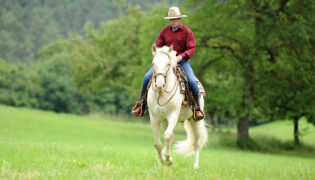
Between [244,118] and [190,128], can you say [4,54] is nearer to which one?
[244,118]

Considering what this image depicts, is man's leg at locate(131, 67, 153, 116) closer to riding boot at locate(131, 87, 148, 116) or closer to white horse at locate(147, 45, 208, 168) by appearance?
riding boot at locate(131, 87, 148, 116)

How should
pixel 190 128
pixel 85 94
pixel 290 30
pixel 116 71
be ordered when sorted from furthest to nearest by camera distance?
pixel 85 94
pixel 116 71
pixel 290 30
pixel 190 128

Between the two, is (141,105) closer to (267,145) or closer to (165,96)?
(165,96)

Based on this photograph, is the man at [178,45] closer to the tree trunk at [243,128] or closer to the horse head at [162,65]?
the horse head at [162,65]

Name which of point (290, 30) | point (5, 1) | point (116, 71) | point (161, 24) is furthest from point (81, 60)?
point (5, 1)

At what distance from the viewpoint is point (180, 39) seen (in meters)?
9.16

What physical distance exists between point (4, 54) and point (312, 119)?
349ft

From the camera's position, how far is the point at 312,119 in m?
23.1

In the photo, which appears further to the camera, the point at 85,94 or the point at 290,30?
the point at 85,94

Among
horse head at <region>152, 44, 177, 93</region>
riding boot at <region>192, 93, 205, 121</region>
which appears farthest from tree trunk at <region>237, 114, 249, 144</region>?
horse head at <region>152, 44, 177, 93</region>

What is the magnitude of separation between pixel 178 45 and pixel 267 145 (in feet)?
67.0

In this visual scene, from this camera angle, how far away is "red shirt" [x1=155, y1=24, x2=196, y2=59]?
29.8 ft

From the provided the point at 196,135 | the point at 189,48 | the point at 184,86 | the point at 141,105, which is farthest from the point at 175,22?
the point at 196,135

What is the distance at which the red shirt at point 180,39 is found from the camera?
909cm
